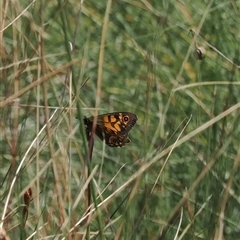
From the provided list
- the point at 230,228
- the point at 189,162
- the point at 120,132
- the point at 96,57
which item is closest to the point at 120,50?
the point at 96,57

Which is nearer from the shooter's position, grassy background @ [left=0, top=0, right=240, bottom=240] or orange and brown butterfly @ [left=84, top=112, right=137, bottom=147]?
orange and brown butterfly @ [left=84, top=112, right=137, bottom=147]

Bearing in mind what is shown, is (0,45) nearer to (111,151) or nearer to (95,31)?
(111,151)

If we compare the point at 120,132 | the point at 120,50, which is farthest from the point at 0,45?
the point at 120,50

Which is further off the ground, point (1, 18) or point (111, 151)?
point (1, 18)

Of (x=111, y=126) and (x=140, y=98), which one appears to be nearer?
(x=111, y=126)

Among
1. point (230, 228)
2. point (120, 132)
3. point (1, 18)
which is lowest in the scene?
point (230, 228)

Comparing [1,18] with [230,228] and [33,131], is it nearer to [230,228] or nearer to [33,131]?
[230,228]

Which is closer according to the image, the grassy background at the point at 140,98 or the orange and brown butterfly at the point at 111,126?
the orange and brown butterfly at the point at 111,126

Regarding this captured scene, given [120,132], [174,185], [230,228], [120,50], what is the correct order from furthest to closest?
[120,50] → [174,185] → [230,228] → [120,132]

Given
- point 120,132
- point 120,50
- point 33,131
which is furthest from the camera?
point 120,50

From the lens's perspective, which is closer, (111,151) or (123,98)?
(111,151)
